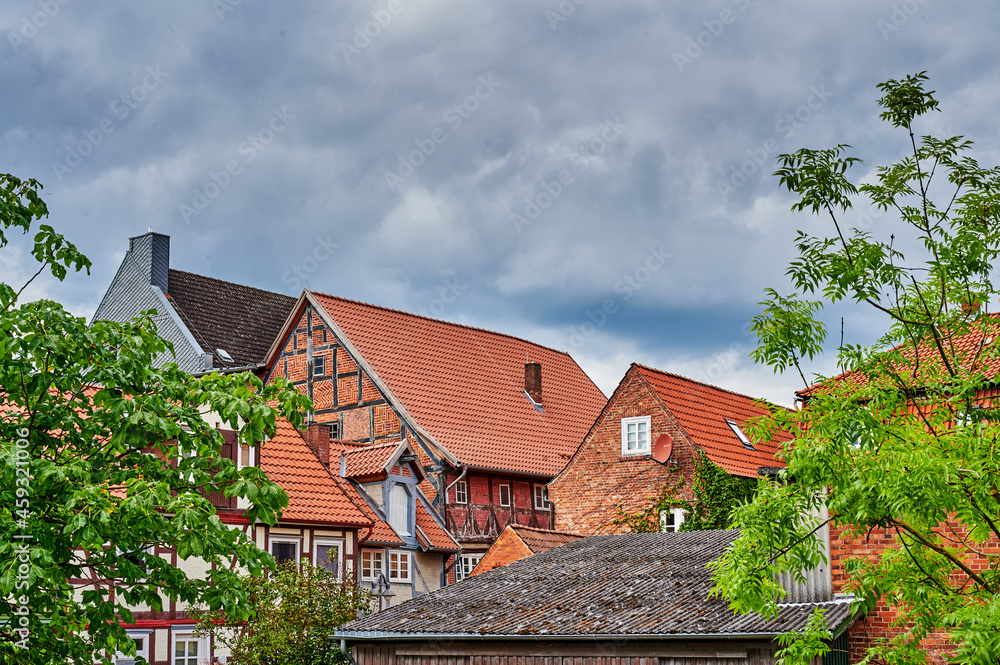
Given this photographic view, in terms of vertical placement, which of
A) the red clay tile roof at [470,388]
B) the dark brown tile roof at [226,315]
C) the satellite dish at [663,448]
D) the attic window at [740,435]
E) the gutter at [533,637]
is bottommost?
the gutter at [533,637]

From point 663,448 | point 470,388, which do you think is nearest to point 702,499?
point 663,448

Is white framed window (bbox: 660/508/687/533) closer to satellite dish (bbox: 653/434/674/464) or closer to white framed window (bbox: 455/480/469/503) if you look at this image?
satellite dish (bbox: 653/434/674/464)

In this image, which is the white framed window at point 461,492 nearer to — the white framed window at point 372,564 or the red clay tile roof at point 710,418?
the white framed window at point 372,564

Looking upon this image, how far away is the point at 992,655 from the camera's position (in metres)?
8.66

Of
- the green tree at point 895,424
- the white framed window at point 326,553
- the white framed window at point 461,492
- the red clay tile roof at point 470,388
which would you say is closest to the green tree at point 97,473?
the green tree at point 895,424

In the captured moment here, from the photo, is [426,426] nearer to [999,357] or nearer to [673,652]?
[673,652]

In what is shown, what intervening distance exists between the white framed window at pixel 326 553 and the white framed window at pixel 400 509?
305 centimetres

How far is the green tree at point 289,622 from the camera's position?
61.8ft

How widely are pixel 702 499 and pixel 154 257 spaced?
2279 centimetres

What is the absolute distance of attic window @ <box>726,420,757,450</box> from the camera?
102 ft

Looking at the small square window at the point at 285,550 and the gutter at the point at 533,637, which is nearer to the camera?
the gutter at the point at 533,637

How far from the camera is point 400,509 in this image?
29297 mm

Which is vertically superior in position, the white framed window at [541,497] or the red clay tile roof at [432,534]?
the white framed window at [541,497]

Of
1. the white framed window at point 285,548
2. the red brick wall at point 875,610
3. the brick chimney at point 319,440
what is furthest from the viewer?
the brick chimney at point 319,440
